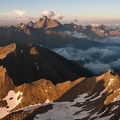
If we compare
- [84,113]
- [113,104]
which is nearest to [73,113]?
[84,113]

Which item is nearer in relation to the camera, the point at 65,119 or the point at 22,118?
the point at 65,119

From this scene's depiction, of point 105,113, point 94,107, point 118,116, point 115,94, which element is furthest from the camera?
point 94,107

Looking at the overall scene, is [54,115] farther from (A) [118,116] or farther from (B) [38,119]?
(A) [118,116]

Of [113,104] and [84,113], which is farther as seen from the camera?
[84,113]

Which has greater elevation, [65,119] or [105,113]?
[105,113]

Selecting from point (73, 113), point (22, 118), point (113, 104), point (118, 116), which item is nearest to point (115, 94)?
point (113, 104)

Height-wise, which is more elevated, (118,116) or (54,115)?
(118,116)

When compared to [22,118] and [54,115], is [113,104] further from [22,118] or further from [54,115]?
[22,118]

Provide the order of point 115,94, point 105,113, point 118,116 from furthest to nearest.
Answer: point 115,94, point 105,113, point 118,116

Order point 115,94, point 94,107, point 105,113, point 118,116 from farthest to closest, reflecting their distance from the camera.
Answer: point 94,107 < point 115,94 < point 105,113 < point 118,116
